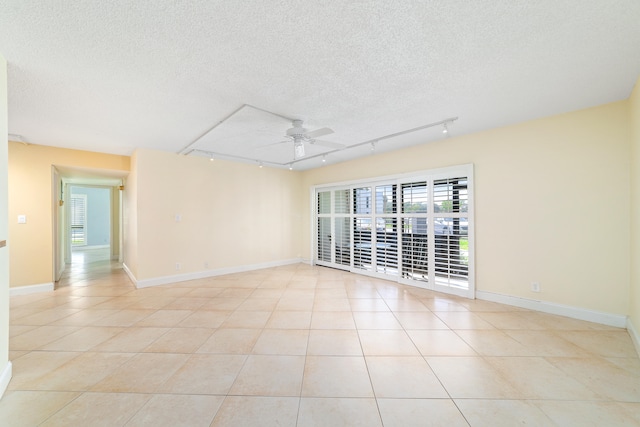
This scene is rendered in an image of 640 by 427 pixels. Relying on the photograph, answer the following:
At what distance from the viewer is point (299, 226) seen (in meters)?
6.81

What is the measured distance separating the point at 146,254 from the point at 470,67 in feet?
17.6

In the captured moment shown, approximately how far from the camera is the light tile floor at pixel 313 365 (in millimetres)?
1570

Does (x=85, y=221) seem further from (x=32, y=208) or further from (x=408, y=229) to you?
(x=408, y=229)

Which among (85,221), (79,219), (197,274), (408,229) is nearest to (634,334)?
(408,229)

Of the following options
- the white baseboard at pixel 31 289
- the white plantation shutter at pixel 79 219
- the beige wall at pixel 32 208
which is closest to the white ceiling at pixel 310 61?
the beige wall at pixel 32 208

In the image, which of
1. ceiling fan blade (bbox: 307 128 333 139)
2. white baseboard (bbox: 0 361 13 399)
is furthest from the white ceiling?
white baseboard (bbox: 0 361 13 399)

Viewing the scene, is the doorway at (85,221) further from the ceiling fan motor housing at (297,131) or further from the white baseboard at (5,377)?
the ceiling fan motor housing at (297,131)

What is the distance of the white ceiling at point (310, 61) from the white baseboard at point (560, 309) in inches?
94.0

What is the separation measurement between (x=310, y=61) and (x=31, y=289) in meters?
5.78

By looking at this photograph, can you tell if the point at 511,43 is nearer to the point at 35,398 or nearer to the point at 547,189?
the point at 547,189

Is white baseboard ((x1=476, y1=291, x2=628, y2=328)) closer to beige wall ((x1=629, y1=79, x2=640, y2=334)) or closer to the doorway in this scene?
beige wall ((x1=629, y1=79, x2=640, y2=334))

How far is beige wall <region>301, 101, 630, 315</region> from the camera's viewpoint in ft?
8.94

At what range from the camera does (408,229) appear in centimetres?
452

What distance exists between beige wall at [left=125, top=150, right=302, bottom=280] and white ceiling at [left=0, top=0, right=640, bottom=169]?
1.49 meters
